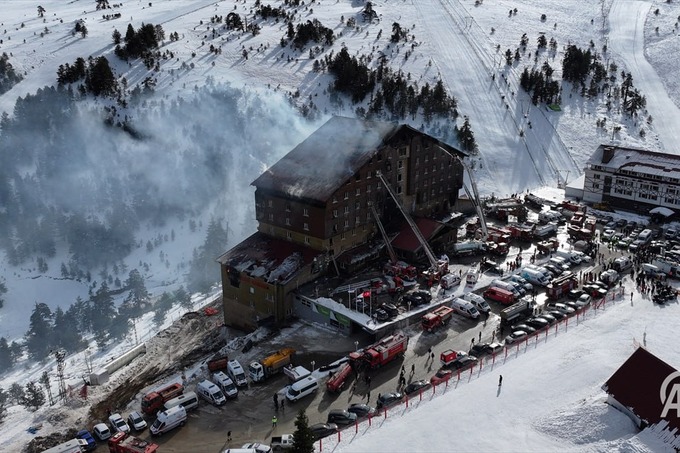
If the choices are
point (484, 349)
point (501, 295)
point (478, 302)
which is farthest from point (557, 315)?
point (484, 349)

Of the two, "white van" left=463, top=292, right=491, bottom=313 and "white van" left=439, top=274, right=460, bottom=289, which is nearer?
"white van" left=463, top=292, right=491, bottom=313

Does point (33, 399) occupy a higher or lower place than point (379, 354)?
lower

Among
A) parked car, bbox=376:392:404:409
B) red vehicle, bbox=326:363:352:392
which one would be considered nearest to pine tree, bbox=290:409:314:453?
parked car, bbox=376:392:404:409

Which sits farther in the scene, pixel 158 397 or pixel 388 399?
pixel 158 397

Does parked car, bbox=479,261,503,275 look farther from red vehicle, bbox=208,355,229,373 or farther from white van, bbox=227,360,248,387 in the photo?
red vehicle, bbox=208,355,229,373

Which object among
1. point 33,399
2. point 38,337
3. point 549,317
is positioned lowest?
point 38,337

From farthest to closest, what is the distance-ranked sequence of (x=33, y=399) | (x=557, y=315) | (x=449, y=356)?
1. (x=33, y=399)
2. (x=557, y=315)
3. (x=449, y=356)

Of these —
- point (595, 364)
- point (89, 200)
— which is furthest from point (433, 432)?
point (89, 200)

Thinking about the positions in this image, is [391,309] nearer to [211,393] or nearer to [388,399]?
[388,399]
